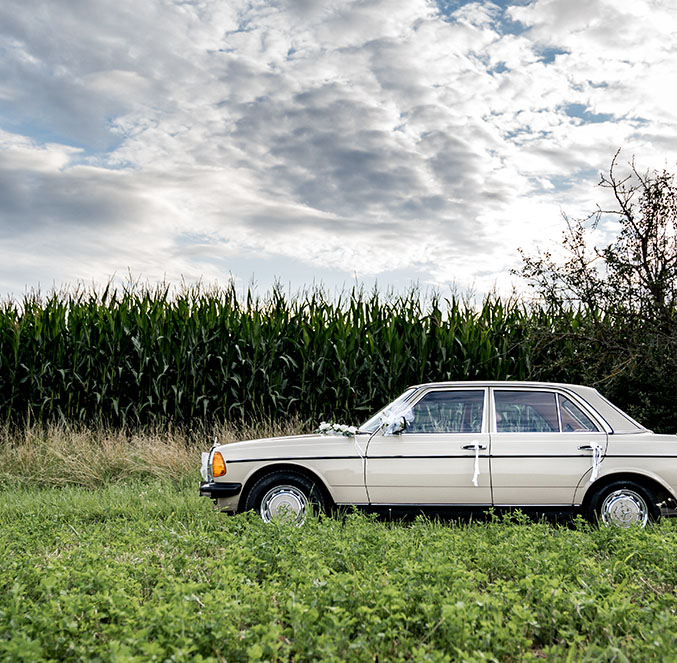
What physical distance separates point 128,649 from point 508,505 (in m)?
4.82

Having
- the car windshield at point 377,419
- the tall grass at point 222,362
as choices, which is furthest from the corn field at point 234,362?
the car windshield at point 377,419

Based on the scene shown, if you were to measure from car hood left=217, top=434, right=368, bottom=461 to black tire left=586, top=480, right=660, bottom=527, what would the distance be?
251 centimetres

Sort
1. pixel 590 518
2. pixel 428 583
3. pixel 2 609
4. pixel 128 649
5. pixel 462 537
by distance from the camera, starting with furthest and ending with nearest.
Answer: pixel 590 518
pixel 462 537
pixel 428 583
pixel 2 609
pixel 128 649

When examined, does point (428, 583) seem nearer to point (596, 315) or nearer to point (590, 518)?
point (590, 518)

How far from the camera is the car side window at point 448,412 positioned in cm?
752

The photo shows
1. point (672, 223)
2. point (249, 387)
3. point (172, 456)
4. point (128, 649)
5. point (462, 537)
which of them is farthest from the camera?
point (249, 387)

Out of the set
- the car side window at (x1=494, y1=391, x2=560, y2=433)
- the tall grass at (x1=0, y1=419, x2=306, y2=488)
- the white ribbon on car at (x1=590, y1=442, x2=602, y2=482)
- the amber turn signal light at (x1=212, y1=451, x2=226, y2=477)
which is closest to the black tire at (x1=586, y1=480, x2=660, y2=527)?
the white ribbon on car at (x1=590, y1=442, x2=602, y2=482)

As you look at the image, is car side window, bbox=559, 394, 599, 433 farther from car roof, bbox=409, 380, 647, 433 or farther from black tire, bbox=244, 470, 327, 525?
black tire, bbox=244, 470, 327, 525

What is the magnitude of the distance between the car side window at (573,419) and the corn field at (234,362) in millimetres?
6069

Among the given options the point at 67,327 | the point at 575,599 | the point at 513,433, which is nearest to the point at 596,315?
the point at 513,433

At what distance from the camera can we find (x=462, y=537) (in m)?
6.31

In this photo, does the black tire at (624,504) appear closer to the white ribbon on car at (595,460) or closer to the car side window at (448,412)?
the white ribbon on car at (595,460)

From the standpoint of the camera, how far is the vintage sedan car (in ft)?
23.7

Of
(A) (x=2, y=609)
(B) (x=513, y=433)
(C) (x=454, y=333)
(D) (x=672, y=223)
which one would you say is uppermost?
(D) (x=672, y=223)
